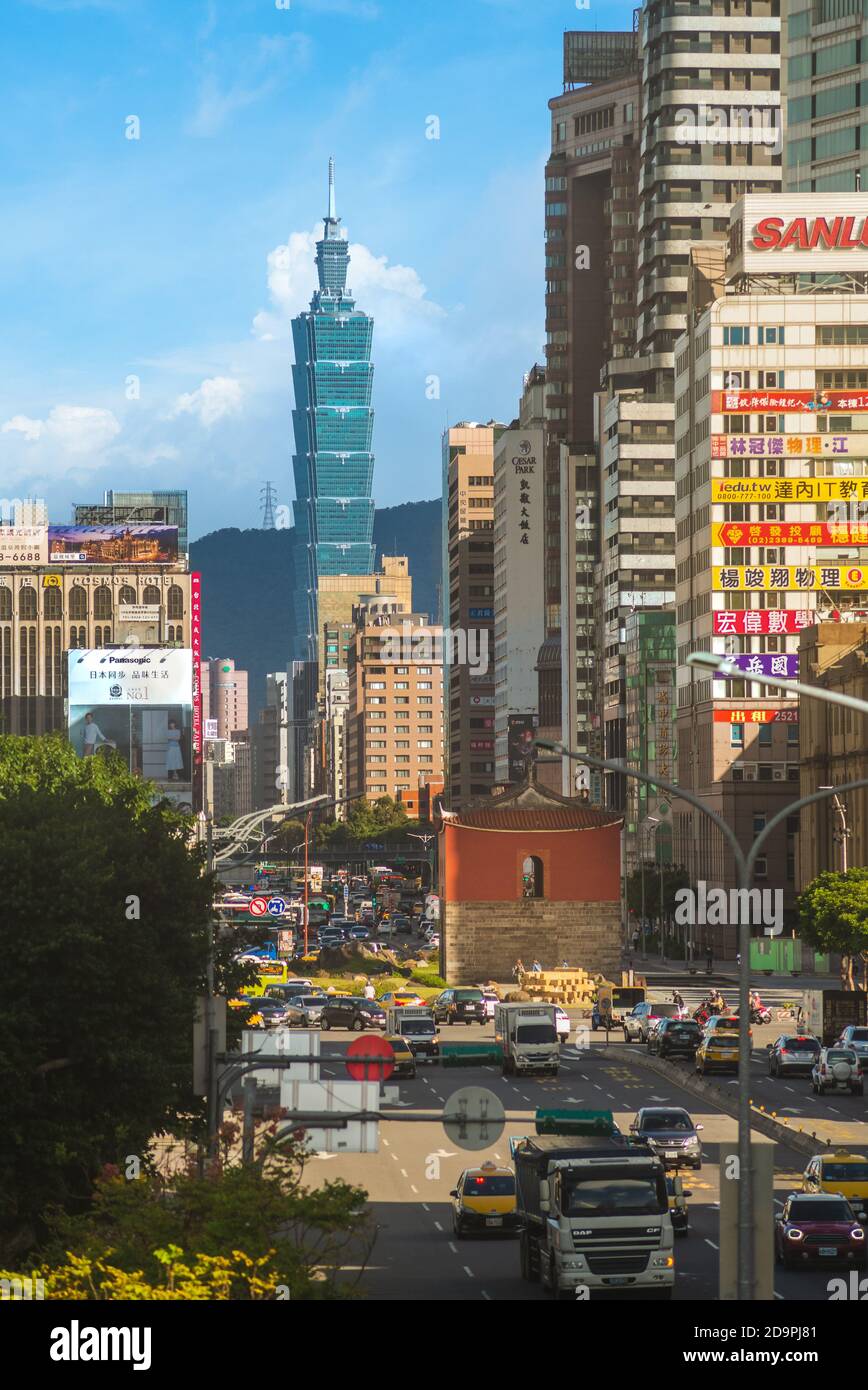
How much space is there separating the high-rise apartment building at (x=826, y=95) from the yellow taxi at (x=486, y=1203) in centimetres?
11710

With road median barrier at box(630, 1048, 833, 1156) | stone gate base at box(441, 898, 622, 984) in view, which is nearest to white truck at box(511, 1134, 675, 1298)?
road median barrier at box(630, 1048, 833, 1156)

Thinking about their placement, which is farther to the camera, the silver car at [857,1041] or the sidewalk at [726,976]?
the sidewalk at [726,976]

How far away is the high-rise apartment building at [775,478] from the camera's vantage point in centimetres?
13938

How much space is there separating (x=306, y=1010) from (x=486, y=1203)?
162 ft

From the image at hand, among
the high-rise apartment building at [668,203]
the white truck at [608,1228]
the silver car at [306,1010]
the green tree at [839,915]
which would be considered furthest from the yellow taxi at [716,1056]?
the high-rise apartment building at [668,203]

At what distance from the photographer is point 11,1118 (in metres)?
41.0

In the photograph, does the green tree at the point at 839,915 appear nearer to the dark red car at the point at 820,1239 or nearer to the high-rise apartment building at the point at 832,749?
the high-rise apartment building at the point at 832,749

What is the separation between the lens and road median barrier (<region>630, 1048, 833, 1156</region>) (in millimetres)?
53531

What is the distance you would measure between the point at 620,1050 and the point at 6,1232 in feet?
153

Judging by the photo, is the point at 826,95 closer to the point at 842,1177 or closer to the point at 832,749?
the point at 832,749

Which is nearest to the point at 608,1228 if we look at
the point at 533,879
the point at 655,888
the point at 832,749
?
the point at 533,879

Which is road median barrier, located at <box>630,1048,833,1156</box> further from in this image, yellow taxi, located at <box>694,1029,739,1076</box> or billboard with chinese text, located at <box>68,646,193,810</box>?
billboard with chinese text, located at <box>68,646,193,810</box>
